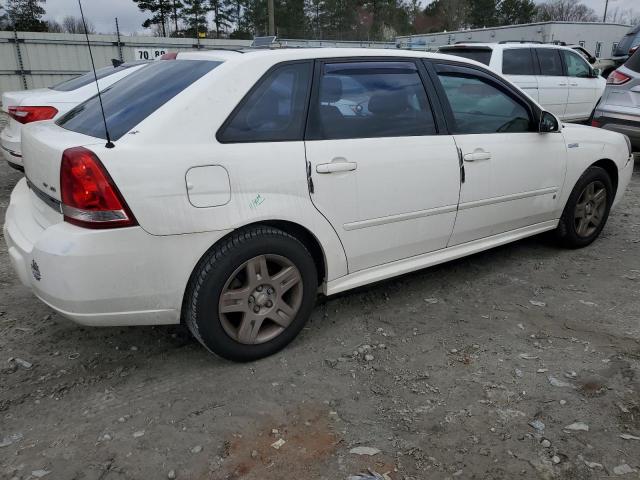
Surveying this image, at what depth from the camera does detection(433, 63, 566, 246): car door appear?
362cm

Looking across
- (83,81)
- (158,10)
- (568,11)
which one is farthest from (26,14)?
(568,11)

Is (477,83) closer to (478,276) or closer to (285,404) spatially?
(478,276)

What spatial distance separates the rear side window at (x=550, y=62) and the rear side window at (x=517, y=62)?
0.26 meters

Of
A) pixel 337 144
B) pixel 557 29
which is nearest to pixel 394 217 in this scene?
pixel 337 144

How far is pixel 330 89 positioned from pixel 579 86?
941cm

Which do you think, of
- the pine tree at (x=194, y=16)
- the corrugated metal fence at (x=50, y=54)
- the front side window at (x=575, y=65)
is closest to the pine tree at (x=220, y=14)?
the pine tree at (x=194, y=16)

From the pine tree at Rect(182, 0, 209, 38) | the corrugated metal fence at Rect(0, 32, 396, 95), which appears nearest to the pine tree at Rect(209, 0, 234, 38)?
the pine tree at Rect(182, 0, 209, 38)

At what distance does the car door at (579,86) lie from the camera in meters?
10.5

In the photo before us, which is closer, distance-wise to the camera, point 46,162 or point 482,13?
point 46,162

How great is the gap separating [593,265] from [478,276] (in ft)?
3.55

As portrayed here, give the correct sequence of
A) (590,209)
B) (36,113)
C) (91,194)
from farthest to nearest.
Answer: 1. (36,113)
2. (590,209)
3. (91,194)

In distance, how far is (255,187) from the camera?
107 inches

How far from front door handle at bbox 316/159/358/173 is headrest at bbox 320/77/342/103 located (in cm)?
37

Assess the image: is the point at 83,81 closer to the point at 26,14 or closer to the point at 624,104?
the point at 624,104
